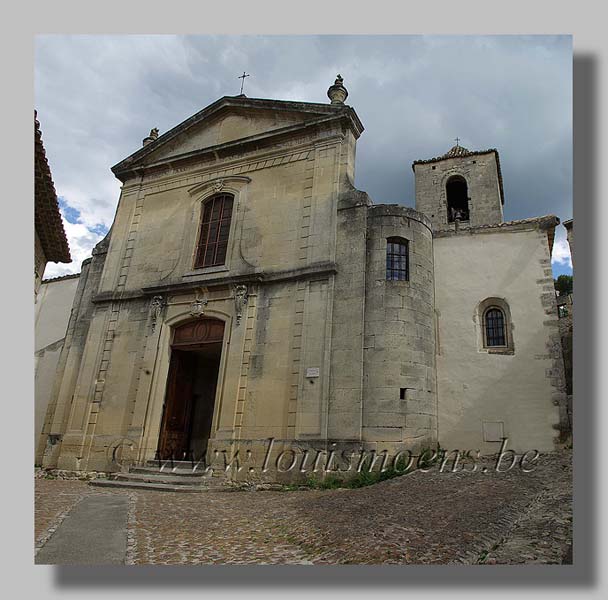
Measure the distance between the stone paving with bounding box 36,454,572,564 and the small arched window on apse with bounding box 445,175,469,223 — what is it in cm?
1402

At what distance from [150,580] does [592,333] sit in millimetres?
4575

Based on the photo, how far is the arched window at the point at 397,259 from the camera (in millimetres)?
11555

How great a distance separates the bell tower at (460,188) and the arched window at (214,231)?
1028 cm

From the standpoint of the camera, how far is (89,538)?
5.66 meters

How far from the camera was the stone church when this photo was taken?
10.7 m

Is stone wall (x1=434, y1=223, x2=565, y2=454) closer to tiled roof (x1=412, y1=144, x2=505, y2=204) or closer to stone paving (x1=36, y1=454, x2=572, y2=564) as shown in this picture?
stone paving (x1=36, y1=454, x2=572, y2=564)

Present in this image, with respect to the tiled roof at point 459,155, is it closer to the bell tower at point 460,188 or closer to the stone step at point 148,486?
the bell tower at point 460,188

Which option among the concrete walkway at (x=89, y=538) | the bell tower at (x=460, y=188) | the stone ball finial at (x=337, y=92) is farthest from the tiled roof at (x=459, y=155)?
the concrete walkway at (x=89, y=538)

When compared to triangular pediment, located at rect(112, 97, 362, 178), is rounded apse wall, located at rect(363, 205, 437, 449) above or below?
below

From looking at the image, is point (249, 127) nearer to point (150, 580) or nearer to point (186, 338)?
point (186, 338)

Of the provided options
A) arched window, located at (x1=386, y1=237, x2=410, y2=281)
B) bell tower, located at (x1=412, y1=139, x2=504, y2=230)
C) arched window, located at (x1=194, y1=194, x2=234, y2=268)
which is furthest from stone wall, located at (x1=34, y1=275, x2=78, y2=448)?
bell tower, located at (x1=412, y1=139, x2=504, y2=230)

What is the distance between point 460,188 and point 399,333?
14.0 m

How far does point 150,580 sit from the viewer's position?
170 inches

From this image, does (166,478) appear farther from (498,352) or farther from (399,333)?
(498,352)
